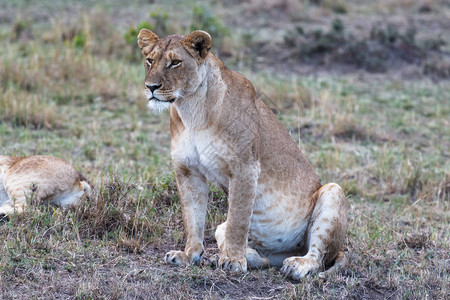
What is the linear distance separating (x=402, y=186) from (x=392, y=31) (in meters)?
5.99

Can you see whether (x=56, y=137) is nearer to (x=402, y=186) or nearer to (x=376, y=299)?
(x=402, y=186)

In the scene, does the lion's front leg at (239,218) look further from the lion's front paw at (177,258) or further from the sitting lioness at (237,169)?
the lion's front paw at (177,258)

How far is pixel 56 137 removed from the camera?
8.94 meters

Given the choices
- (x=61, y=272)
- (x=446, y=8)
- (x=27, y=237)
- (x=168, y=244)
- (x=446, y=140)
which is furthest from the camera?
(x=446, y=8)

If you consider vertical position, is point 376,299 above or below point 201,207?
below

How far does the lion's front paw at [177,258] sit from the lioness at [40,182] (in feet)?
5.21

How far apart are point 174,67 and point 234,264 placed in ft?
4.47

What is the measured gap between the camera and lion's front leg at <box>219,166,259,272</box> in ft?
15.8

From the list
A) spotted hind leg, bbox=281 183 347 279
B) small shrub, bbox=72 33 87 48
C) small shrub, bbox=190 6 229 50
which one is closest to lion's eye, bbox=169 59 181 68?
spotted hind leg, bbox=281 183 347 279

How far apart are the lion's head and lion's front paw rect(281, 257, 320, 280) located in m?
1.34

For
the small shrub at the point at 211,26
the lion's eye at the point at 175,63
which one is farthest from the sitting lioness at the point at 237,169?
the small shrub at the point at 211,26

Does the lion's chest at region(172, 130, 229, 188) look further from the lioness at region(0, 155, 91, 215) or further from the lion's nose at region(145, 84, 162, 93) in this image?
the lioness at region(0, 155, 91, 215)

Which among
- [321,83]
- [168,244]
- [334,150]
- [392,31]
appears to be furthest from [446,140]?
[168,244]

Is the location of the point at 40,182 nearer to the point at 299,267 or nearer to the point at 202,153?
the point at 202,153
